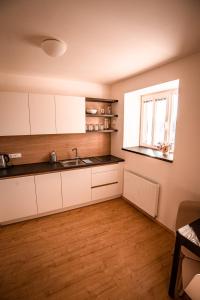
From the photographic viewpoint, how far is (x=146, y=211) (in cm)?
262

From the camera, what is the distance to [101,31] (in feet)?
4.62

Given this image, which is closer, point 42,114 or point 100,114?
point 42,114

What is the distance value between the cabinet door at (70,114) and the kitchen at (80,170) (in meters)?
0.02

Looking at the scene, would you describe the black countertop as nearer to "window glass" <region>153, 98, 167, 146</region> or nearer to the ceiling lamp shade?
"window glass" <region>153, 98, 167, 146</region>

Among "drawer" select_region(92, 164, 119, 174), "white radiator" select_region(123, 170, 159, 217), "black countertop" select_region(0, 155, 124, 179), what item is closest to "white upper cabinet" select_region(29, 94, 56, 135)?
"black countertop" select_region(0, 155, 124, 179)

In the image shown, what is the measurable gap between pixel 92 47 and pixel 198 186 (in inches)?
79.5

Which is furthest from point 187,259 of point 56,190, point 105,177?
point 56,190

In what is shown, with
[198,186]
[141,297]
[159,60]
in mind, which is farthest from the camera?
[159,60]

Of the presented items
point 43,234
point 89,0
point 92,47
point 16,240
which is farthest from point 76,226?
point 89,0

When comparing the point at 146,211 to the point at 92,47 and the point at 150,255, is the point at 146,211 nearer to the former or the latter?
the point at 150,255

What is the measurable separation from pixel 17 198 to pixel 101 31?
7.94 feet

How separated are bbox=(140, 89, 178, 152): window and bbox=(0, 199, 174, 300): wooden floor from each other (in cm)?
144

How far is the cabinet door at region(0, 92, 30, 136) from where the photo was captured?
2.35m

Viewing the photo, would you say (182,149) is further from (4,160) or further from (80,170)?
(4,160)
